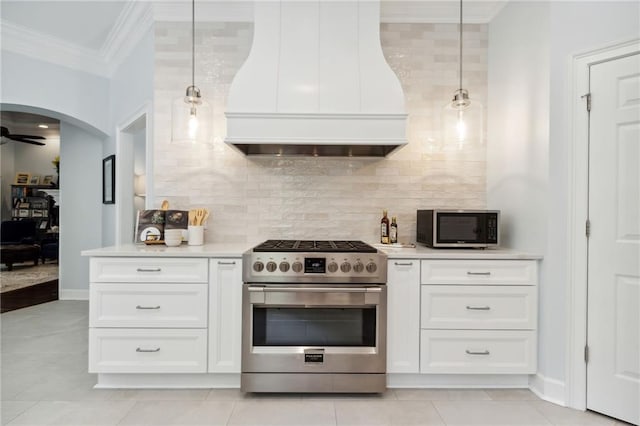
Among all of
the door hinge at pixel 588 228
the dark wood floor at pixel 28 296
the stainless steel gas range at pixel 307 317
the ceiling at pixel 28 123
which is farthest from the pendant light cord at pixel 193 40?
the ceiling at pixel 28 123

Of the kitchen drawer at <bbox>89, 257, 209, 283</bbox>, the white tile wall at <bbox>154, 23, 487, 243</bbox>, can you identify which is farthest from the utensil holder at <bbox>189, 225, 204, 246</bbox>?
the kitchen drawer at <bbox>89, 257, 209, 283</bbox>

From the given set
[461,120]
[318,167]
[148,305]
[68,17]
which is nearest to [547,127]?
[461,120]

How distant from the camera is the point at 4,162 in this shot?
8.61 metres

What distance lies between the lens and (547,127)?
7.34 ft

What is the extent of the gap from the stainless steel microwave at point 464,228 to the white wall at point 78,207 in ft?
13.6

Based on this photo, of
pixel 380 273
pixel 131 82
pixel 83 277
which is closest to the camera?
pixel 380 273

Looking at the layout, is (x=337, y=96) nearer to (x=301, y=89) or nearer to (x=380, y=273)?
(x=301, y=89)

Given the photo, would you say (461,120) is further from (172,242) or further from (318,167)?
(172,242)

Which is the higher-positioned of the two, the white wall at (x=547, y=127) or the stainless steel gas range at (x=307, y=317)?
the white wall at (x=547, y=127)

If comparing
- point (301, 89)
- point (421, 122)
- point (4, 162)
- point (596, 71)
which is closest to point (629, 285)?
point (596, 71)

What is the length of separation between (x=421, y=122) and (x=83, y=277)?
4501 mm

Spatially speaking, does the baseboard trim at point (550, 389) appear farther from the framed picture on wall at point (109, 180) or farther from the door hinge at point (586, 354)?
the framed picture on wall at point (109, 180)

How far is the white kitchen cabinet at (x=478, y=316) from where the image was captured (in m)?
2.29

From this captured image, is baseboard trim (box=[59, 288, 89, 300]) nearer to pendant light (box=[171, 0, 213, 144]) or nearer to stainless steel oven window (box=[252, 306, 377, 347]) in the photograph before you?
pendant light (box=[171, 0, 213, 144])
